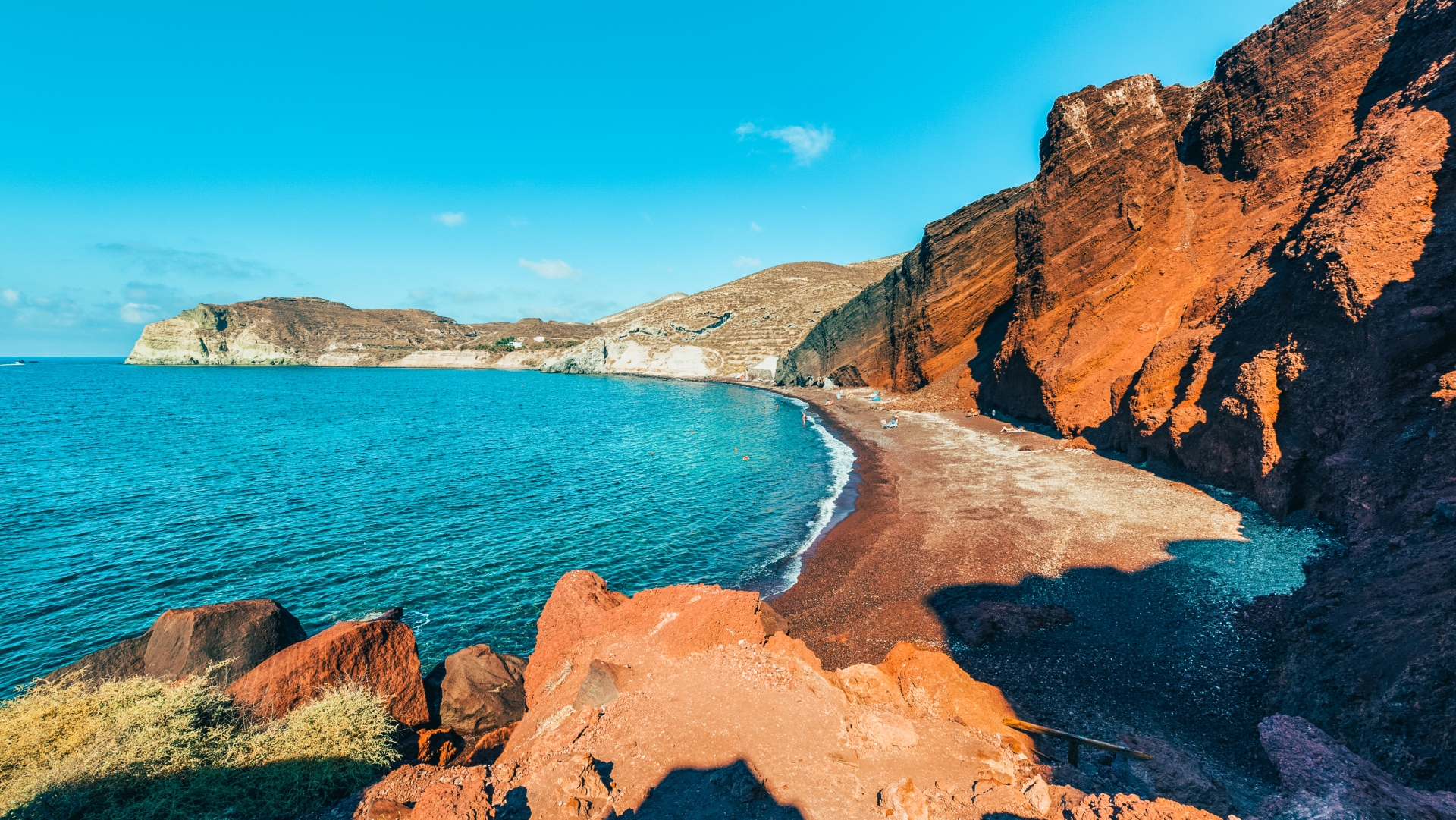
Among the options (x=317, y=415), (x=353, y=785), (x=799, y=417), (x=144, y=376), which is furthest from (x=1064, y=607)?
(x=144, y=376)

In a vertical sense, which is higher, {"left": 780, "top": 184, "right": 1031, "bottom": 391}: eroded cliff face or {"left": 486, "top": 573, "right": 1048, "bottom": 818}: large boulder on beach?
{"left": 780, "top": 184, "right": 1031, "bottom": 391}: eroded cliff face

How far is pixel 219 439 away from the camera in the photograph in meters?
43.8

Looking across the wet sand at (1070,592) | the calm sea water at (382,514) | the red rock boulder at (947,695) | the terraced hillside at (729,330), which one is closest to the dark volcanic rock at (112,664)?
the calm sea water at (382,514)

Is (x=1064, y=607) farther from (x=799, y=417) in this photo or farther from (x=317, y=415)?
(x=317, y=415)

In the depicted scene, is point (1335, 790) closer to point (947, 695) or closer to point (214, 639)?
point (947, 695)

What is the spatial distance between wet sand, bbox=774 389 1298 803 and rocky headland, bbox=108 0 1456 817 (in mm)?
206

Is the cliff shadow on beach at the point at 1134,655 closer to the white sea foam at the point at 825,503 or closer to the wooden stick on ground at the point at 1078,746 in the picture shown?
the wooden stick on ground at the point at 1078,746

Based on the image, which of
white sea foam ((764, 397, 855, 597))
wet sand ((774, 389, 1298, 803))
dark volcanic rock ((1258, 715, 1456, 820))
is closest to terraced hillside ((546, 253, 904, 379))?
white sea foam ((764, 397, 855, 597))

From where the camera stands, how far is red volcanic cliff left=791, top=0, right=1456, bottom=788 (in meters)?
8.81

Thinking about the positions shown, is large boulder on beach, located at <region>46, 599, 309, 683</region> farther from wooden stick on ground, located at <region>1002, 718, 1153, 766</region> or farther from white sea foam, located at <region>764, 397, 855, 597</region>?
wooden stick on ground, located at <region>1002, 718, 1153, 766</region>

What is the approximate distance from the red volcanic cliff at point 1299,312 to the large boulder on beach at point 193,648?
18.8 meters

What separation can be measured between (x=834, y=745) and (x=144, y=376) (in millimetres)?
164360

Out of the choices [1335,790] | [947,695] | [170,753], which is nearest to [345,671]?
[170,753]

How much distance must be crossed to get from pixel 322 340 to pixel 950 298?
19035cm
